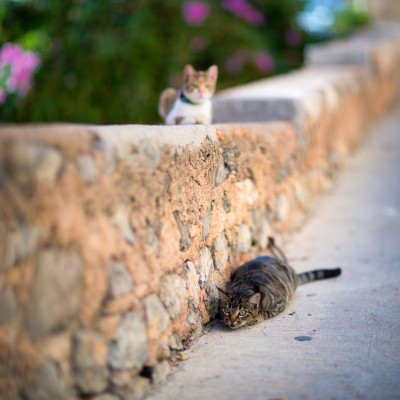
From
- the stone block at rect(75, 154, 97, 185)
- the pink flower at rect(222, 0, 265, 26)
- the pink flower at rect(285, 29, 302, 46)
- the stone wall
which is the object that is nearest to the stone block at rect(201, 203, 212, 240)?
the stone wall

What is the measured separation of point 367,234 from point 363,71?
3846 millimetres

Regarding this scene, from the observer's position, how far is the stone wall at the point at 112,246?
1762 millimetres

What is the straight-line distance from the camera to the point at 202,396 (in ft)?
6.98

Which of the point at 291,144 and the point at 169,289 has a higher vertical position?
the point at 291,144

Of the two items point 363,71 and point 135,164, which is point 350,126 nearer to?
point 363,71

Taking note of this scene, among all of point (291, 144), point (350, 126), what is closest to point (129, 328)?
point (291, 144)

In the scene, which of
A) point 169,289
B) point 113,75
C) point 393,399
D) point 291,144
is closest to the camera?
point 393,399

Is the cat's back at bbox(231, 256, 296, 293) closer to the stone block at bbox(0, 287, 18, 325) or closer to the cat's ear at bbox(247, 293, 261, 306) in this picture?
the cat's ear at bbox(247, 293, 261, 306)

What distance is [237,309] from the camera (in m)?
2.76

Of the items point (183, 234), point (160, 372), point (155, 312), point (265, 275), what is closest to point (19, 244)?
point (155, 312)

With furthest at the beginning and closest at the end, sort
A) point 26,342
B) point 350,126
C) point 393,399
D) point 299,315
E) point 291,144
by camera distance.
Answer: point 350,126
point 291,144
point 299,315
point 393,399
point 26,342

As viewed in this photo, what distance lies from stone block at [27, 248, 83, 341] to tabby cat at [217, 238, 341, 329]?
107 cm

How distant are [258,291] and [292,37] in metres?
6.79

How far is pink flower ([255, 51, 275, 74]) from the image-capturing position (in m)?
8.02
